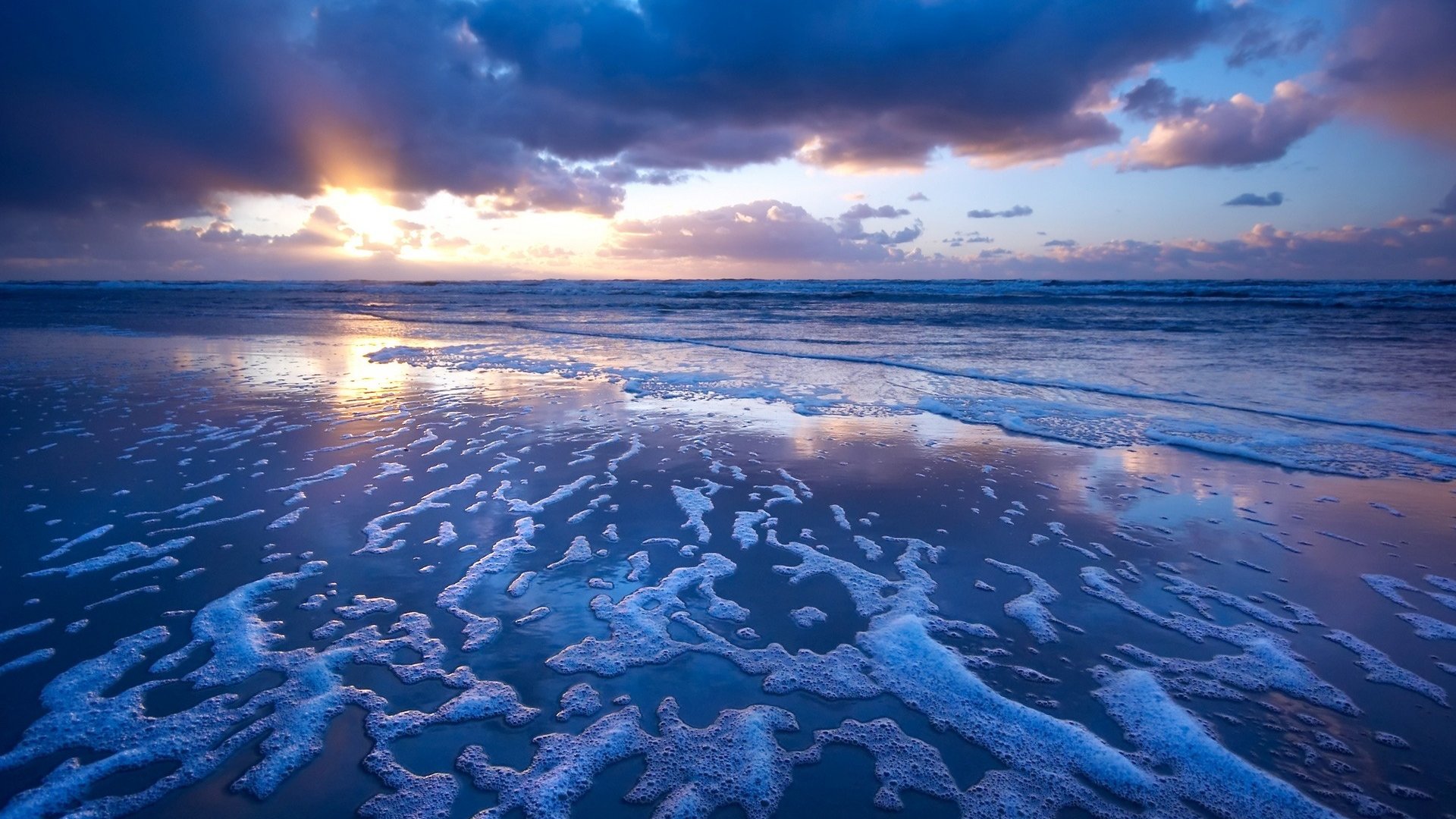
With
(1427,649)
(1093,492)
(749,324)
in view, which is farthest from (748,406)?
(749,324)

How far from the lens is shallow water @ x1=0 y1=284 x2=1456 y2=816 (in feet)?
8.13

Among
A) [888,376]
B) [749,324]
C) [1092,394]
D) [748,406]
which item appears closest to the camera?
[748,406]

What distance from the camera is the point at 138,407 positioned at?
8.16 meters

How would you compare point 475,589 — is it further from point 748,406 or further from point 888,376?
point 888,376

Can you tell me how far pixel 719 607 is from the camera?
3697 millimetres

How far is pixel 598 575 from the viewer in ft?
13.3

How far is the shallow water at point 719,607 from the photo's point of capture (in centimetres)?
248

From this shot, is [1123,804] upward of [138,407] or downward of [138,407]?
downward

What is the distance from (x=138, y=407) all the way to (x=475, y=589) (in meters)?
7.23

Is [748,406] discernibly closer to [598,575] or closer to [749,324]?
[598,575]

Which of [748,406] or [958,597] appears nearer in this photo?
[958,597]

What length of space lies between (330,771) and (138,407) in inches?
321

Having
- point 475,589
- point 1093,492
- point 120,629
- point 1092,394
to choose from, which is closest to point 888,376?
point 1092,394

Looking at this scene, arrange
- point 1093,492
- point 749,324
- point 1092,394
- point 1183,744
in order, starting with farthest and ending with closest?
point 749,324 < point 1092,394 < point 1093,492 < point 1183,744
